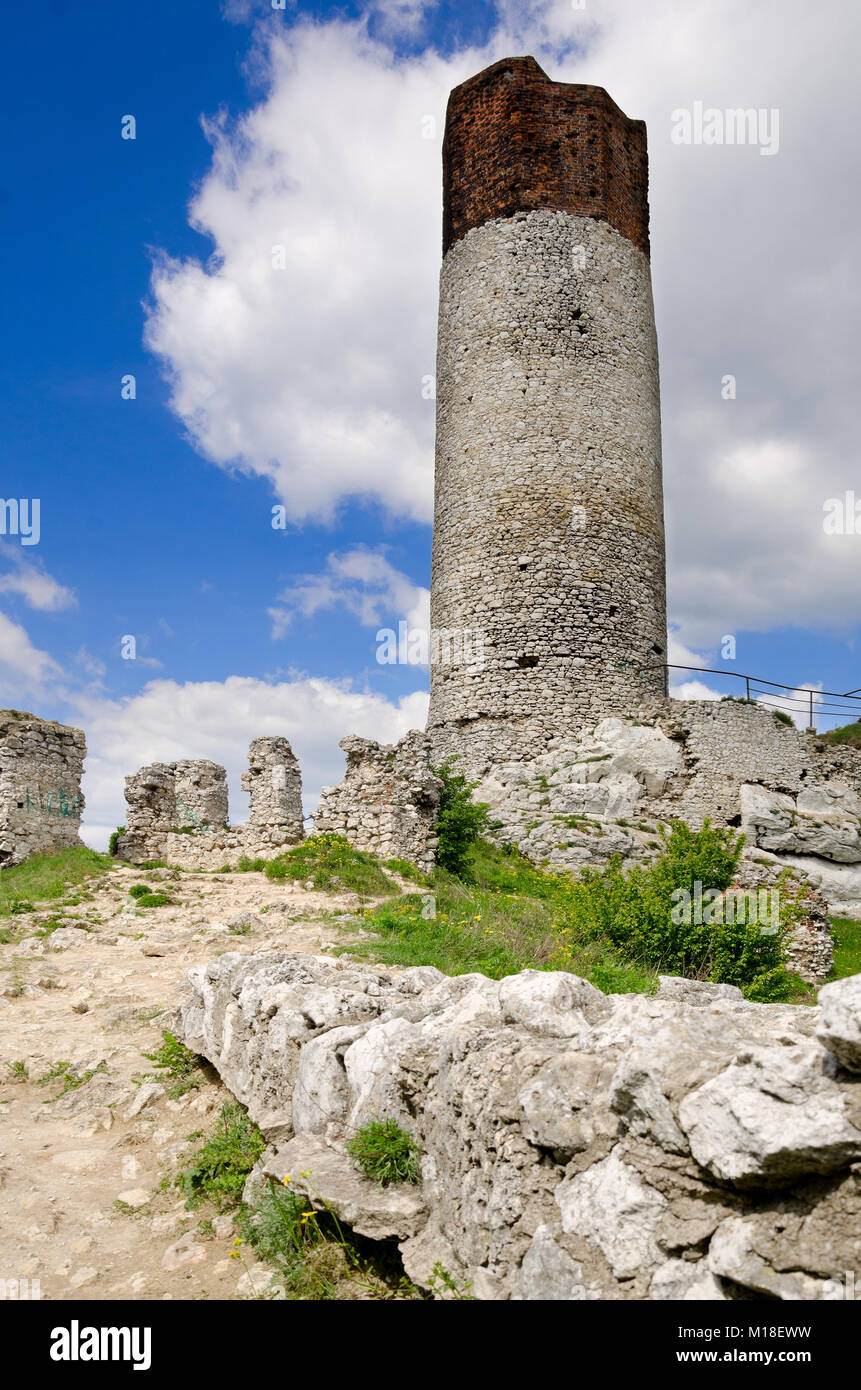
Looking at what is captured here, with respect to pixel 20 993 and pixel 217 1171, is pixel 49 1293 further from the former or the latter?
pixel 20 993

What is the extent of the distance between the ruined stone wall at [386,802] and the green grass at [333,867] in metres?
0.35

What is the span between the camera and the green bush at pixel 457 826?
14445 millimetres

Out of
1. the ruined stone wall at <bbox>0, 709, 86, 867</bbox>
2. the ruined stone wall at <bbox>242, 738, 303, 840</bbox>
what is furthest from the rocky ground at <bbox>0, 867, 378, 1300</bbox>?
the ruined stone wall at <bbox>242, 738, 303, 840</bbox>

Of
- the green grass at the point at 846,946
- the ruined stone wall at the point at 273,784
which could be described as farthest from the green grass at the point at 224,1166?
the ruined stone wall at the point at 273,784

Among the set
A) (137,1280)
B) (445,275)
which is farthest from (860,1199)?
(445,275)

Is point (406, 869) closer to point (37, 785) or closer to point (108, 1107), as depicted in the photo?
point (37, 785)

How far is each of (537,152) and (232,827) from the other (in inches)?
656

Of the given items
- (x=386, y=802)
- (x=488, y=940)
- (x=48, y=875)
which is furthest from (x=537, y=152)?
(x=488, y=940)

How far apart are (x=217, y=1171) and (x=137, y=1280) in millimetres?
876

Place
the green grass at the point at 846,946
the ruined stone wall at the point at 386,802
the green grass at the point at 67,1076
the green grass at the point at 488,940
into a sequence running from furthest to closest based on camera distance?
1. the ruined stone wall at the point at 386,802
2. the green grass at the point at 846,946
3. the green grass at the point at 488,940
4. the green grass at the point at 67,1076

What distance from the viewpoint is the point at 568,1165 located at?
9.48 feet

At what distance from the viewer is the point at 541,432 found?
18.5 metres

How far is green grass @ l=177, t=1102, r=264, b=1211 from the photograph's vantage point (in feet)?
14.8

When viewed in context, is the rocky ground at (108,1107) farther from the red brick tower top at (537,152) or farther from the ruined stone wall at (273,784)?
the red brick tower top at (537,152)
